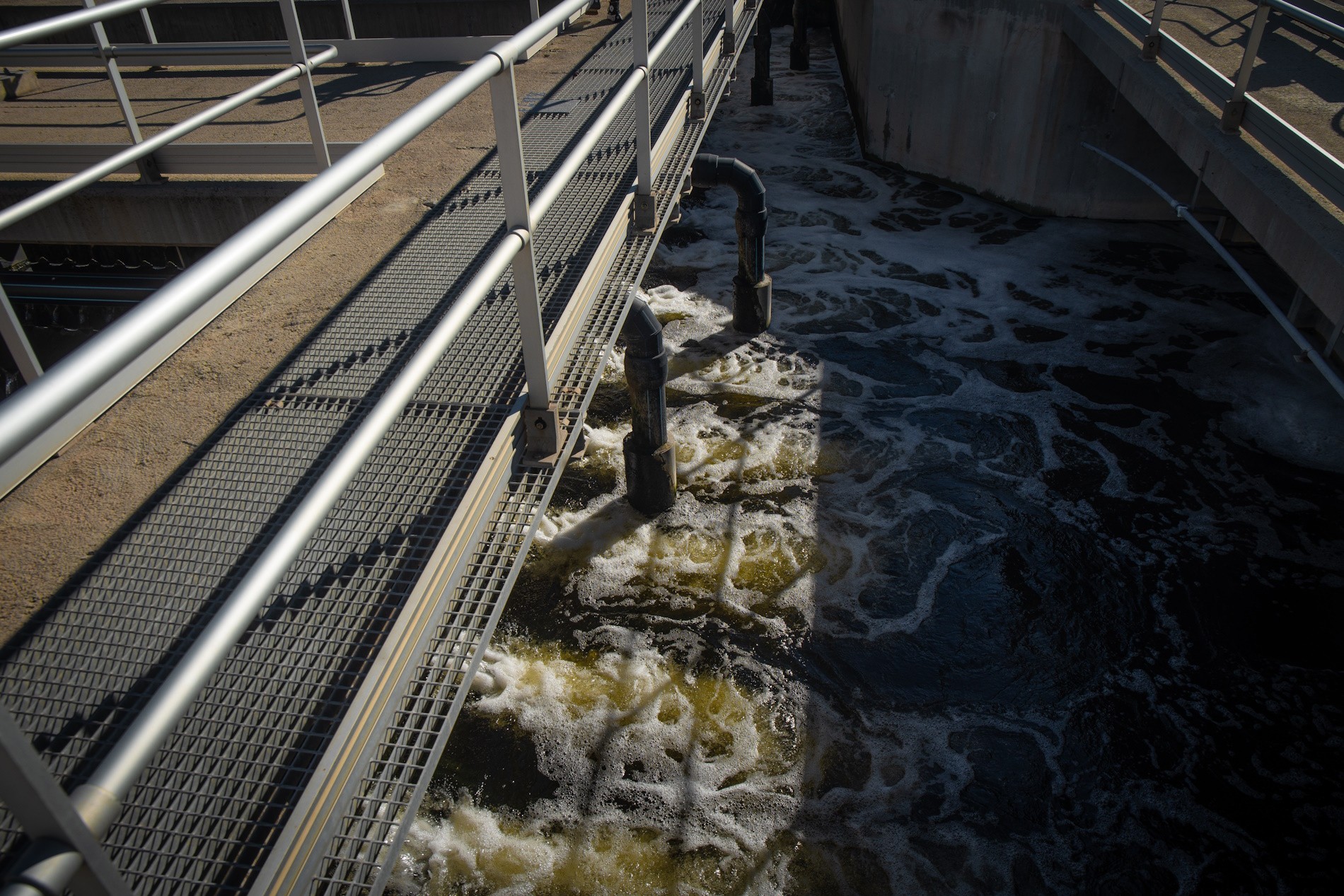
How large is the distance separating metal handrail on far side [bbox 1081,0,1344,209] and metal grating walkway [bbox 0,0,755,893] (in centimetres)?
312

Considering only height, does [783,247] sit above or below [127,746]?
below

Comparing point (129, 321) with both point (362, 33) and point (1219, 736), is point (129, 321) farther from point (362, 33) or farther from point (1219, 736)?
point (362, 33)

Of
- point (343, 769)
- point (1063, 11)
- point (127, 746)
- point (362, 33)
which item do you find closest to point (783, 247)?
point (1063, 11)

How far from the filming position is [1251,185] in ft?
13.4

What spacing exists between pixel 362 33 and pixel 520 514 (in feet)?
25.9

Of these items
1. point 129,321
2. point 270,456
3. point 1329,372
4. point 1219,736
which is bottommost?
point 1219,736

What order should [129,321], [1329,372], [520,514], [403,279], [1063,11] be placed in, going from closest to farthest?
[129,321] < [520,514] < [1329,372] < [403,279] < [1063,11]

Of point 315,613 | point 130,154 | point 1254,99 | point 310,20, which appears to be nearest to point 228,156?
Result: point 130,154

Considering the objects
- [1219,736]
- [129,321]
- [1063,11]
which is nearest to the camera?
[129,321]

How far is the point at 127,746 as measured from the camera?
103cm

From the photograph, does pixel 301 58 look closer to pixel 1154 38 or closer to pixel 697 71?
pixel 697 71

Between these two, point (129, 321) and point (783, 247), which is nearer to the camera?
point (129, 321)

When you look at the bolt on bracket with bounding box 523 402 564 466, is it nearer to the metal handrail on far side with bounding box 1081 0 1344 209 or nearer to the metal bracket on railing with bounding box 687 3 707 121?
the metal handrail on far side with bounding box 1081 0 1344 209

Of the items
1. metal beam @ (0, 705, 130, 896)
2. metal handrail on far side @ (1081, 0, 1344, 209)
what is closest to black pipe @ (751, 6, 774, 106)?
metal handrail on far side @ (1081, 0, 1344, 209)
